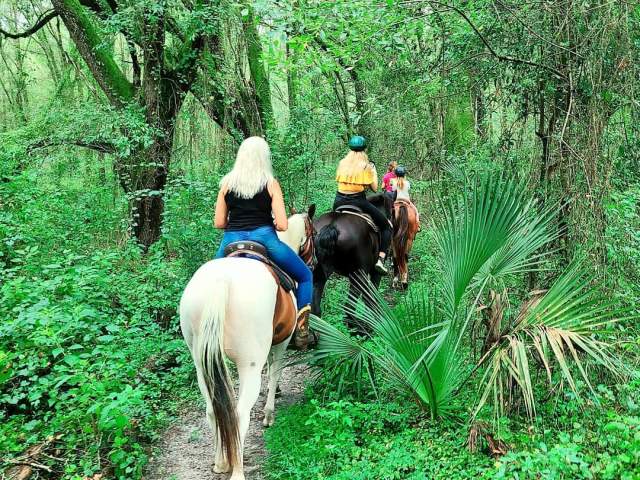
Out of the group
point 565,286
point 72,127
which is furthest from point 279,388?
point 72,127

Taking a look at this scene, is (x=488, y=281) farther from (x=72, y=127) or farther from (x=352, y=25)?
(x=72, y=127)

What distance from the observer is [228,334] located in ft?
12.8

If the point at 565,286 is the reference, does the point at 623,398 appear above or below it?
below

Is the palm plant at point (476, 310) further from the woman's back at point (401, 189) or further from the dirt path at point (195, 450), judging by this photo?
the woman's back at point (401, 189)

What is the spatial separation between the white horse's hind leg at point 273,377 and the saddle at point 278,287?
0.27 meters

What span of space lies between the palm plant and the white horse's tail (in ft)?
4.50

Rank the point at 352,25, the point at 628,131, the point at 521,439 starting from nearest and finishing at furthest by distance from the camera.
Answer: the point at 521,439, the point at 628,131, the point at 352,25

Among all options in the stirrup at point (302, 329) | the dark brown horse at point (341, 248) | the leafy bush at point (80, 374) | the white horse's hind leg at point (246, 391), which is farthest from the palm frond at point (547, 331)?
the dark brown horse at point (341, 248)

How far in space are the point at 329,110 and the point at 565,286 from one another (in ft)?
29.2

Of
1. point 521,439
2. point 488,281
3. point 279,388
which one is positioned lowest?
point 279,388

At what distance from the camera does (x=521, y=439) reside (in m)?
3.51

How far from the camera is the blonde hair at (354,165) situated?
6.86 metres

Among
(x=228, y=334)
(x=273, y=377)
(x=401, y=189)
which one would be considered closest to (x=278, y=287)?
(x=228, y=334)

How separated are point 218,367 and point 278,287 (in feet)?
3.13
